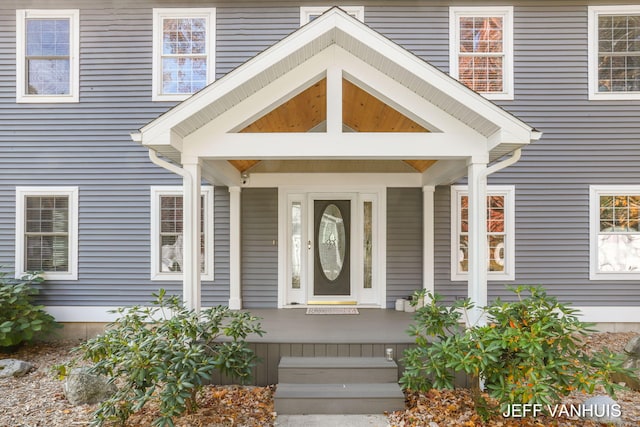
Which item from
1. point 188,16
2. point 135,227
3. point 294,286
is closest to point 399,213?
point 294,286

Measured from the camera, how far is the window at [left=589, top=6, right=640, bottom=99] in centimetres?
633

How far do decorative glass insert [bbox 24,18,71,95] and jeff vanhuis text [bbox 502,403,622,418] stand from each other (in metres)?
7.65

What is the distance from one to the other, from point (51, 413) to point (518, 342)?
4.45 meters

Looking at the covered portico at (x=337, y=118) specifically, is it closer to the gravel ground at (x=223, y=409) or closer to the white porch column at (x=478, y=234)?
the white porch column at (x=478, y=234)

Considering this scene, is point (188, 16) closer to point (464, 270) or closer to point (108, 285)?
point (108, 285)

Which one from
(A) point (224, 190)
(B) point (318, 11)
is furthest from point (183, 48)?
(A) point (224, 190)

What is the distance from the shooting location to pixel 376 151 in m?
4.09

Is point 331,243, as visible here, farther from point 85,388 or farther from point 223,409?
point 85,388

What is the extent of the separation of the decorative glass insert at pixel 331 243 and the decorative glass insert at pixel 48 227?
423 cm

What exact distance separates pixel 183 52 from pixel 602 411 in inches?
287

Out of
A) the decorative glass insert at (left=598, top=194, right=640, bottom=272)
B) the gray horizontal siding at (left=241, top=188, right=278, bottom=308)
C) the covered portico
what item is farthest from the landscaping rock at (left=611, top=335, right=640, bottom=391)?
the gray horizontal siding at (left=241, top=188, right=278, bottom=308)

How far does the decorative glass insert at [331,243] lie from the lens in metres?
6.55

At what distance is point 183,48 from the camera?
6.48 metres

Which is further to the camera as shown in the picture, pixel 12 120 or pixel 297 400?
pixel 12 120
